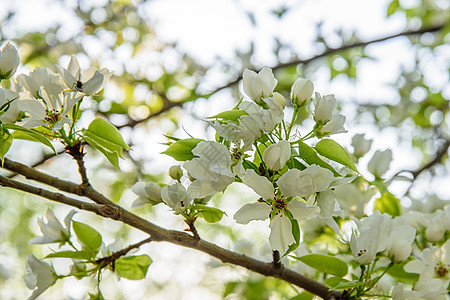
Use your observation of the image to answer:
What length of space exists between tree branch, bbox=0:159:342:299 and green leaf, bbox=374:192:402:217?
43 centimetres

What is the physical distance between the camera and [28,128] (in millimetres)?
954

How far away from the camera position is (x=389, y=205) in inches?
57.5

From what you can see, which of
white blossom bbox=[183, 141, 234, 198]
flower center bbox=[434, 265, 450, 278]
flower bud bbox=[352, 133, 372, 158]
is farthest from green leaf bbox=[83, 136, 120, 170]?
flower center bbox=[434, 265, 450, 278]

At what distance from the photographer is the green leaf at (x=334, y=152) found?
3.04 ft

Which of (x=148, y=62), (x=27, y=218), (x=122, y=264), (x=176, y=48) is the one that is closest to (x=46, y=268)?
(x=122, y=264)

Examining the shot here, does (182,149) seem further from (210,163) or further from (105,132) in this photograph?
(105,132)

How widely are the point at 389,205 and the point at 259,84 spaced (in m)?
0.74

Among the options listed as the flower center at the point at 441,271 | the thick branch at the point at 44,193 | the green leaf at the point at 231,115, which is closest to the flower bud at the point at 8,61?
the thick branch at the point at 44,193

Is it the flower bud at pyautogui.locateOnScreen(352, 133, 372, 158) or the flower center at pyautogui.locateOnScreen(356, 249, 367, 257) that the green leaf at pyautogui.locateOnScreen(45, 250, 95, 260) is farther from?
the flower bud at pyautogui.locateOnScreen(352, 133, 372, 158)

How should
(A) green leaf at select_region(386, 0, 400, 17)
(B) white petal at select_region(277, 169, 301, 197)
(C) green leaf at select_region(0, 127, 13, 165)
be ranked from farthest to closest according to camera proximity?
(A) green leaf at select_region(386, 0, 400, 17) → (C) green leaf at select_region(0, 127, 13, 165) → (B) white petal at select_region(277, 169, 301, 197)

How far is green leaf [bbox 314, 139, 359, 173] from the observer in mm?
926

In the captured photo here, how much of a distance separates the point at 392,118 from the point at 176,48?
1708 mm

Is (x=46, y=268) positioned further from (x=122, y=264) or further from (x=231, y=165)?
(x=231, y=165)

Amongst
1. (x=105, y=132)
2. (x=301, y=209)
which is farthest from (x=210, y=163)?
(x=105, y=132)
